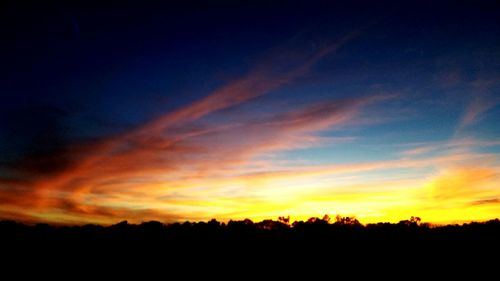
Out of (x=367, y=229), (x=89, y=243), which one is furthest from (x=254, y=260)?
(x=367, y=229)

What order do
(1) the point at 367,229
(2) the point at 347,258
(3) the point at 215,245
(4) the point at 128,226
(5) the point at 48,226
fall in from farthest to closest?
(1) the point at 367,229 < (4) the point at 128,226 < (5) the point at 48,226 < (3) the point at 215,245 < (2) the point at 347,258

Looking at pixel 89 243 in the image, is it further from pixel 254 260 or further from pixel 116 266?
pixel 254 260

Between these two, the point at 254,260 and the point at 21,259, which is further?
the point at 254,260

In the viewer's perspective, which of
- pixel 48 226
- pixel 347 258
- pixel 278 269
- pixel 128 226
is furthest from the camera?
pixel 128 226

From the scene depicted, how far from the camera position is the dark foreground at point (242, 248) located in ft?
76.5

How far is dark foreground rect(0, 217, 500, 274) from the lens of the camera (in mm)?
23328

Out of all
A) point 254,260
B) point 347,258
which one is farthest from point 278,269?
point 347,258

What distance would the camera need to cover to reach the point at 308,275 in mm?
22625

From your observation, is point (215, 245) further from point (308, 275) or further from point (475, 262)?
point (475, 262)

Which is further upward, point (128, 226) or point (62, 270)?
point (128, 226)

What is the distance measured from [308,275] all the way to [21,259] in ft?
52.8

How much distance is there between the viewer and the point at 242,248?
87.0ft

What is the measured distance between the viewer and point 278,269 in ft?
77.3

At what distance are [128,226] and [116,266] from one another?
917 centimetres
